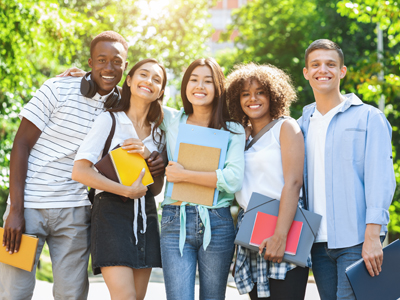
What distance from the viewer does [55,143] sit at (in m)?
3.32

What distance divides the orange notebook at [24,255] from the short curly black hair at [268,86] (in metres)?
1.86

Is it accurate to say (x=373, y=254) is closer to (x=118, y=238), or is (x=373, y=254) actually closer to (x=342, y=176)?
(x=342, y=176)

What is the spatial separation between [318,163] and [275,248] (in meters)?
0.69

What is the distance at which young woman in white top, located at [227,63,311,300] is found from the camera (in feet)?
9.25

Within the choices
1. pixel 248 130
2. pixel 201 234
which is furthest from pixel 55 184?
pixel 248 130

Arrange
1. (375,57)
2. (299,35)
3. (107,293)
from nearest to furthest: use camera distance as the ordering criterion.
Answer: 1. (107,293)
2. (375,57)
3. (299,35)

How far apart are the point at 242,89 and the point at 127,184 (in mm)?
1139

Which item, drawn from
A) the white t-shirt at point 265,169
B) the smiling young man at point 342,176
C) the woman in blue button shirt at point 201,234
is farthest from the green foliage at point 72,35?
the smiling young man at point 342,176

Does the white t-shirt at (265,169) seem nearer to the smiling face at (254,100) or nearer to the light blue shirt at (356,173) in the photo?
the smiling face at (254,100)

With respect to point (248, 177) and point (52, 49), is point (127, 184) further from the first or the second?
point (52, 49)

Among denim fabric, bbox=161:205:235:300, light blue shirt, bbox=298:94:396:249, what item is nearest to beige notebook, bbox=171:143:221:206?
denim fabric, bbox=161:205:235:300

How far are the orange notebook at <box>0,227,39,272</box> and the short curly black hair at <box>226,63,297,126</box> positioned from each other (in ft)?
6.10

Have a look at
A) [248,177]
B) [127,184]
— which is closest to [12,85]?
[127,184]

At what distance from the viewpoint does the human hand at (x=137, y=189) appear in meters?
2.95
